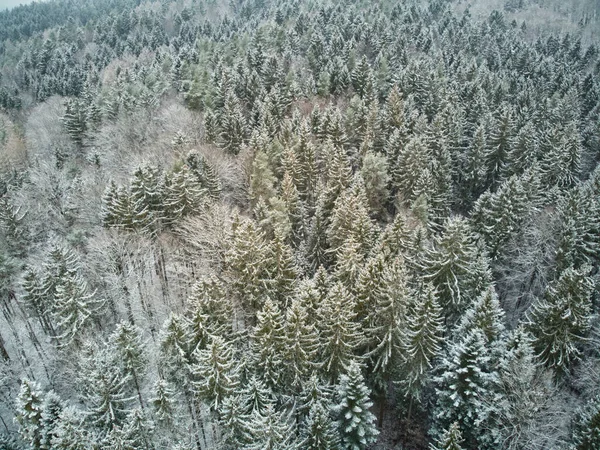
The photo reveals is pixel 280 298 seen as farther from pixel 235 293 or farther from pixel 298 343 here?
pixel 298 343

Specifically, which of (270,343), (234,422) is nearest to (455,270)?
(270,343)

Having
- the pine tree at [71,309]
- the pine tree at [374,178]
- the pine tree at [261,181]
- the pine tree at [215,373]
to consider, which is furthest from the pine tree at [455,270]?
the pine tree at [71,309]

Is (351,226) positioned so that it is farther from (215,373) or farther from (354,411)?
(215,373)

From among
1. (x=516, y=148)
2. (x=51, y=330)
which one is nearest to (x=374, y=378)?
(x=51, y=330)

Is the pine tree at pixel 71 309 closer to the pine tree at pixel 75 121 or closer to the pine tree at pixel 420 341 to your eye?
A: the pine tree at pixel 420 341

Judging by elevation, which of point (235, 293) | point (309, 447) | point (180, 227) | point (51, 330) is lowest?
point (51, 330)

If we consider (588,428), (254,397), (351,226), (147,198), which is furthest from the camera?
(147,198)
